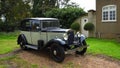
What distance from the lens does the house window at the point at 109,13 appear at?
21.6 meters

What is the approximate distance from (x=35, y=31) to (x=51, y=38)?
130 centimetres

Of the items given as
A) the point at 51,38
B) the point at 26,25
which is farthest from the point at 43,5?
the point at 51,38

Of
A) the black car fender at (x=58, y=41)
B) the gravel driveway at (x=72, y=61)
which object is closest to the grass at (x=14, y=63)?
the gravel driveway at (x=72, y=61)

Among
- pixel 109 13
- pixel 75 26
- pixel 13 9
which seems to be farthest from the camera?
pixel 13 9

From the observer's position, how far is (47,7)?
39781mm

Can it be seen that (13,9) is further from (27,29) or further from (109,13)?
(27,29)

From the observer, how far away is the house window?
2157 cm

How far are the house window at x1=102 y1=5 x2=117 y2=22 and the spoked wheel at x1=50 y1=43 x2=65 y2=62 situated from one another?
12.1 m

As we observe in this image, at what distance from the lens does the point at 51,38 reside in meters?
11.5

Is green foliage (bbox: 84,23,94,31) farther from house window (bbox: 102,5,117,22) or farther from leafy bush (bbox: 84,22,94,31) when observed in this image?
house window (bbox: 102,5,117,22)

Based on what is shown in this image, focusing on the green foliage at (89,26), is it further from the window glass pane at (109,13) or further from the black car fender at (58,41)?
the black car fender at (58,41)

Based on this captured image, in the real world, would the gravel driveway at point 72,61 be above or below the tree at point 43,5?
below

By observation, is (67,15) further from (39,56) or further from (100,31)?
(39,56)

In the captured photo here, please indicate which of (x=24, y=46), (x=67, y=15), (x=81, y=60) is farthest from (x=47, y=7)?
(x=81, y=60)
